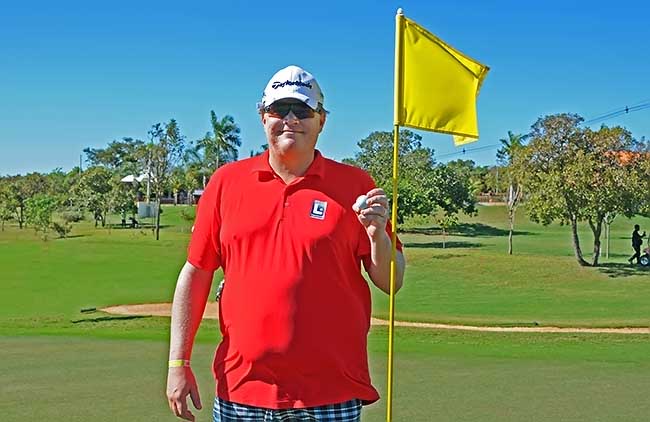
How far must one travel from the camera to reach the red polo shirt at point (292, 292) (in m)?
3.03

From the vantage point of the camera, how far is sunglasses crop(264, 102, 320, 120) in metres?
3.15

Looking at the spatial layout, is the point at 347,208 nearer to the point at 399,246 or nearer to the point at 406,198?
the point at 399,246

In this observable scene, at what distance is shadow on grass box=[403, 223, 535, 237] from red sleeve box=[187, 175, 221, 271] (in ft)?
170

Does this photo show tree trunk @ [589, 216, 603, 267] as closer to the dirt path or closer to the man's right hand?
the dirt path

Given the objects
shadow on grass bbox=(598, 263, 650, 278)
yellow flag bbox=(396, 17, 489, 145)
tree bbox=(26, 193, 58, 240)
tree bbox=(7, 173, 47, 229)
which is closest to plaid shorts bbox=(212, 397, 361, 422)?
yellow flag bbox=(396, 17, 489, 145)

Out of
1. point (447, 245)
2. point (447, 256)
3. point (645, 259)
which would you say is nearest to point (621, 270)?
point (645, 259)

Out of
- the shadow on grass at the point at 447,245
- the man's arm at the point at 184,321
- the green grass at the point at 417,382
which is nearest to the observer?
the man's arm at the point at 184,321

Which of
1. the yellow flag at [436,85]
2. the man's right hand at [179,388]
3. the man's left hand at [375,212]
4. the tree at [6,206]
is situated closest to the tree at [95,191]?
the tree at [6,206]

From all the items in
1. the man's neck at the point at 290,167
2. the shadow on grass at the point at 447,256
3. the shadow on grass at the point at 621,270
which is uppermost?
the man's neck at the point at 290,167

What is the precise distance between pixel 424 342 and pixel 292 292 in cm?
1042

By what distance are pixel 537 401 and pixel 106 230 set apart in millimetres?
48848

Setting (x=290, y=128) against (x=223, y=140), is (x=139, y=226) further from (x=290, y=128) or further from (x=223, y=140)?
(x=290, y=128)

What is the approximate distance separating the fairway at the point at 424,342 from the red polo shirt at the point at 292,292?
3.25m

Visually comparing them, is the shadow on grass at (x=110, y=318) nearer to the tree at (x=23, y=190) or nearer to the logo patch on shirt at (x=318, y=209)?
the logo patch on shirt at (x=318, y=209)
